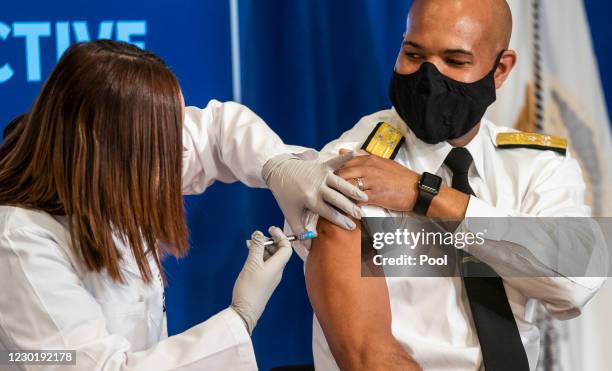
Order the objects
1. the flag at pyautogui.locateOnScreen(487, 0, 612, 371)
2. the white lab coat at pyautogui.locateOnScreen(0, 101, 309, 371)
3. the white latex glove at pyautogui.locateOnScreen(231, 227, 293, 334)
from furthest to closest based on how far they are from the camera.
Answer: the flag at pyautogui.locateOnScreen(487, 0, 612, 371)
the white latex glove at pyautogui.locateOnScreen(231, 227, 293, 334)
the white lab coat at pyautogui.locateOnScreen(0, 101, 309, 371)

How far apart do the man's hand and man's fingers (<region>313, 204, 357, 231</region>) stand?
0.07 meters

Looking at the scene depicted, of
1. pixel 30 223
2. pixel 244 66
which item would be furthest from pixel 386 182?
pixel 244 66

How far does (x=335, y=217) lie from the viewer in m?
1.85

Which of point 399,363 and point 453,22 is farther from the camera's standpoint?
point 453,22

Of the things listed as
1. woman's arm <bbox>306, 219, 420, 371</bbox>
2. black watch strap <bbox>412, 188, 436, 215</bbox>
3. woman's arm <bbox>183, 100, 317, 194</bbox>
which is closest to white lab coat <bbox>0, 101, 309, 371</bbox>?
woman's arm <bbox>306, 219, 420, 371</bbox>

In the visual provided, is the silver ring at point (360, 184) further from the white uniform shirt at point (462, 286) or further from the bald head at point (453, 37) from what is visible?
the bald head at point (453, 37)

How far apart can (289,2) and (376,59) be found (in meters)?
0.35

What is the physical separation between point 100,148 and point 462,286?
92 cm

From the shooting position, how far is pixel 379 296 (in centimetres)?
188

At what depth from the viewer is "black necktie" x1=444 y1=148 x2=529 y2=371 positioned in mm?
1875

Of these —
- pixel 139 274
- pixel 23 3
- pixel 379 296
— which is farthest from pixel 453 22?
pixel 23 3

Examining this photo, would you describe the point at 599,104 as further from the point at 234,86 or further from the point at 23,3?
the point at 23,3

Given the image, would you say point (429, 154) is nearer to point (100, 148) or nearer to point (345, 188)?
point (345, 188)

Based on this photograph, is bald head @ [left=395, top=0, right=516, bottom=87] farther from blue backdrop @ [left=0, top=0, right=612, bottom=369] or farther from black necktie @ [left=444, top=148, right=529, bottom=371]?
blue backdrop @ [left=0, top=0, right=612, bottom=369]
